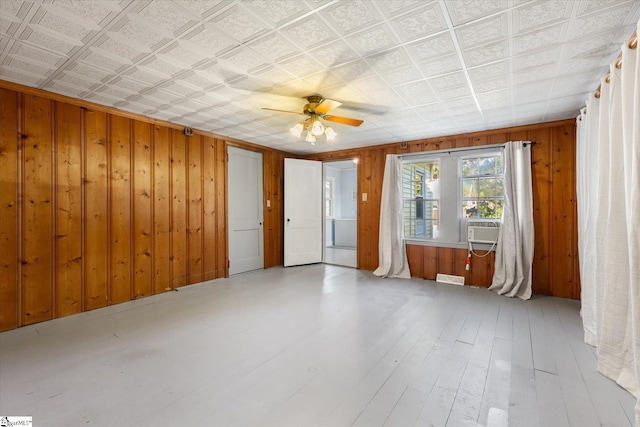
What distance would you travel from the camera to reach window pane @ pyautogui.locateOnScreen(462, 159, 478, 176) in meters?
4.42

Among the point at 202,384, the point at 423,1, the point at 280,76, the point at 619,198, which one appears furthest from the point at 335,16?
the point at 202,384

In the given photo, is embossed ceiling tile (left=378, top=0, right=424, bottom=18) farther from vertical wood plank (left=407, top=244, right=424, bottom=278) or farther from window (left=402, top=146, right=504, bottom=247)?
vertical wood plank (left=407, top=244, right=424, bottom=278)

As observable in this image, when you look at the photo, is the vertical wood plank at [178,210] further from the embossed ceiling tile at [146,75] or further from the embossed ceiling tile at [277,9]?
the embossed ceiling tile at [277,9]

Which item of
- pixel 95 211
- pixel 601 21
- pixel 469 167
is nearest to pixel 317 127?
pixel 601 21

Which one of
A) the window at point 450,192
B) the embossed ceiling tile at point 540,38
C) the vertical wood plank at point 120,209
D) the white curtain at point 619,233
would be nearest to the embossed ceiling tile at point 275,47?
the embossed ceiling tile at point 540,38

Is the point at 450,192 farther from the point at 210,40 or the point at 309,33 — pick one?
the point at 210,40

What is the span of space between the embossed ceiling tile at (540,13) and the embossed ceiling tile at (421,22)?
0.43m

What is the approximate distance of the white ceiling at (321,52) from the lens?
1.70 metres

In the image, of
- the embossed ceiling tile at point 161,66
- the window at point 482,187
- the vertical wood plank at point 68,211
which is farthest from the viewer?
the window at point 482,187

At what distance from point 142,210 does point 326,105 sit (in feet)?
9.30

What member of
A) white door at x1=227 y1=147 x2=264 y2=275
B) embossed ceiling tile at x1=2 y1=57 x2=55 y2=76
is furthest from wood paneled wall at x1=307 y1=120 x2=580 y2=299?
embossed ceiling tile at x1=2 y1=57 x2=55 y2=76

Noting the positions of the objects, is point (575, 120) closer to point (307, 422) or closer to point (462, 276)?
point (462, 276)

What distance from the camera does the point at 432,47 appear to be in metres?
2.07

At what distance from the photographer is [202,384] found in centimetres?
189
